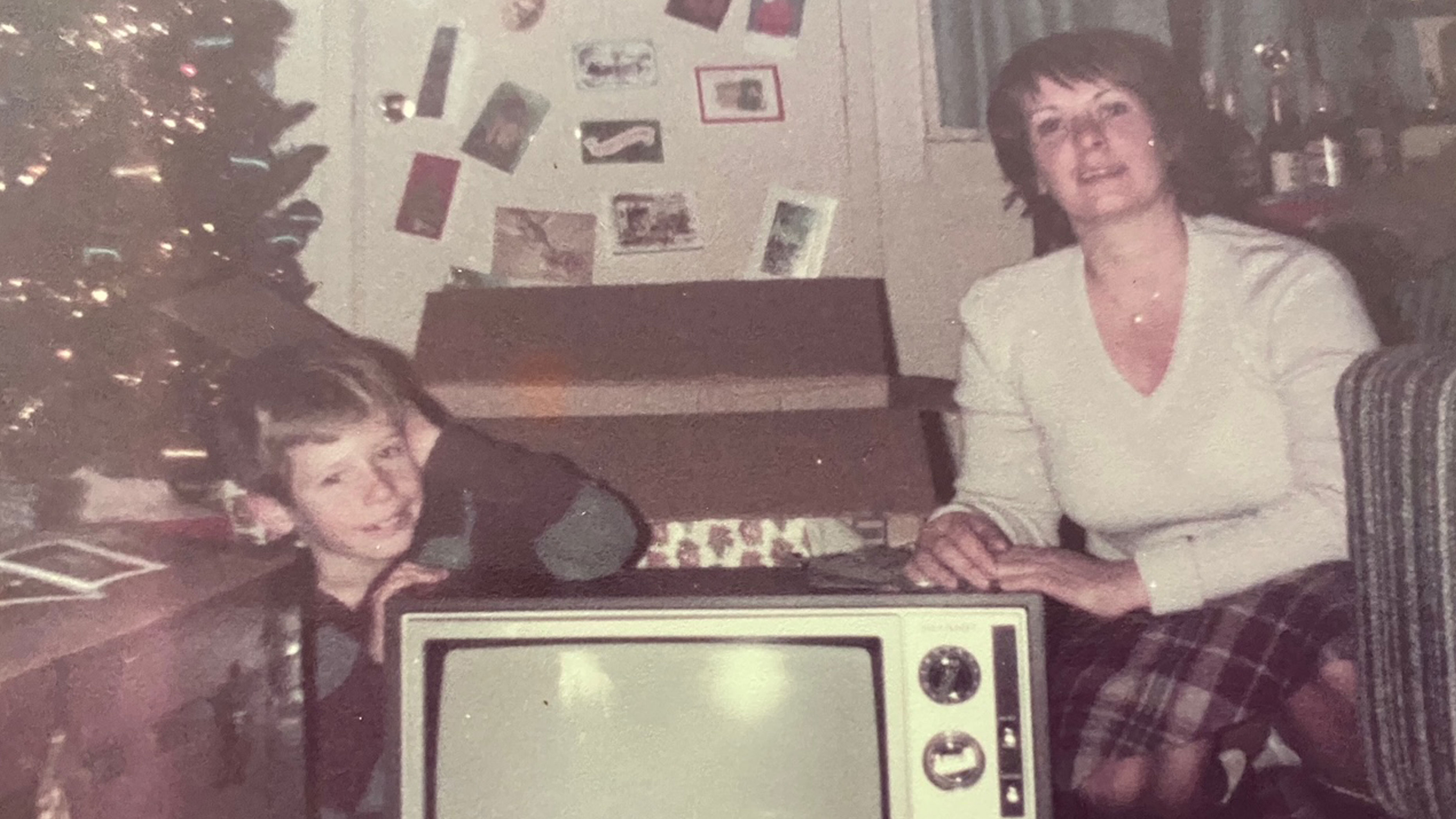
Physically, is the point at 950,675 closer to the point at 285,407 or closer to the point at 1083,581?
the point at 1083,581

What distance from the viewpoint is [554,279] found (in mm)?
1460

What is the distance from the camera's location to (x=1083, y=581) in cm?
110

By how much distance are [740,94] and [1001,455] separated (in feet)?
1.90

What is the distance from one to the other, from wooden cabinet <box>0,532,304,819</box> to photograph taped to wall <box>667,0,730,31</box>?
86cm

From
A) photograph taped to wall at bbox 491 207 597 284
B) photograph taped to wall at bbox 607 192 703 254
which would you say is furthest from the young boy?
photograph taped to wall at bbox 607 192 703 254

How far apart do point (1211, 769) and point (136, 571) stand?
4.04ft

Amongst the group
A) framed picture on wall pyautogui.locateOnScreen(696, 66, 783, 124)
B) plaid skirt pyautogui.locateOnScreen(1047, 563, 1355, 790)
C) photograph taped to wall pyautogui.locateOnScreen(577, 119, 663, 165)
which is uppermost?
framed picture on wall pyautogui.locateOnScreen(696, 66, 783, 124)

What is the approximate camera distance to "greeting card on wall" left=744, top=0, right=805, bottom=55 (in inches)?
54.2

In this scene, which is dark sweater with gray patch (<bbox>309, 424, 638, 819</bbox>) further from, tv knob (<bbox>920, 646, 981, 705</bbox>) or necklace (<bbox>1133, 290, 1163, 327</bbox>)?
necklace (<bbox>1133, 290, 1163, 327</bbox>)

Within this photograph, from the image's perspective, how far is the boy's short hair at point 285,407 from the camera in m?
1.40

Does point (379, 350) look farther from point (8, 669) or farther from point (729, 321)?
point (8, 669)

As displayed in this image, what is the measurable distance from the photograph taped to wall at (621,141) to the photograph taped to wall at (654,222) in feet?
0.16

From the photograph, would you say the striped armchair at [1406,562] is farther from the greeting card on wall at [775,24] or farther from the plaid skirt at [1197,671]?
the greeting card on wall at [775,24]

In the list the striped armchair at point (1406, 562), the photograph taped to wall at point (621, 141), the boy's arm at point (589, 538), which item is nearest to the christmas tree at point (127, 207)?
the photograph taped to wall at point (621, 141)
